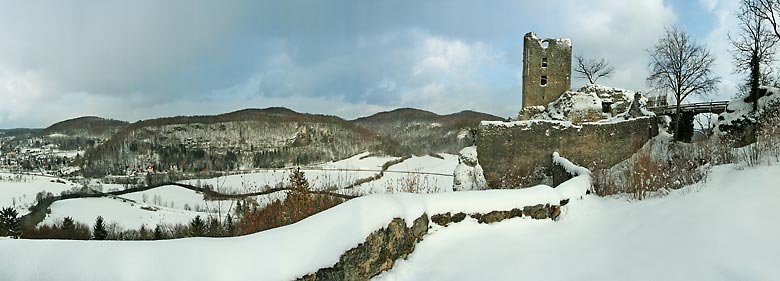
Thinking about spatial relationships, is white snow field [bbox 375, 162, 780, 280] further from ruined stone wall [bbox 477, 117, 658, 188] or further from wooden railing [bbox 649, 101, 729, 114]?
wooden railing [bbox 649, 101, 729, 114]

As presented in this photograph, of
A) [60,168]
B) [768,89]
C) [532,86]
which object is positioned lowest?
[60,168]

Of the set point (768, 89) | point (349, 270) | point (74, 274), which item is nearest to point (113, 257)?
point (74, 274)

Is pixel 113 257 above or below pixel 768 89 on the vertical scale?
below

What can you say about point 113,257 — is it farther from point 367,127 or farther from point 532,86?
point 367,127

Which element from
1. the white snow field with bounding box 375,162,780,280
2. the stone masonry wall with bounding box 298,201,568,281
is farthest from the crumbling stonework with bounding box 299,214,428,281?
the white snow field with bounding box 375,162,780,280

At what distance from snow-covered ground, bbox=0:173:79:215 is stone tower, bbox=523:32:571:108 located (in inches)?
3940

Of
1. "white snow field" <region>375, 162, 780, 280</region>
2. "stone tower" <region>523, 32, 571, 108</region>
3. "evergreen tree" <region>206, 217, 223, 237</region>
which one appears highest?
"stone tower" <region>523, 32, 571, 108</region>

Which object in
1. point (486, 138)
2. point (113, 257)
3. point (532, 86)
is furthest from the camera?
point (532, 86)

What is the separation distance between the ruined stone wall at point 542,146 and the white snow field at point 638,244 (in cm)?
833

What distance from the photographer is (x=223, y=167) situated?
117312 millimetres

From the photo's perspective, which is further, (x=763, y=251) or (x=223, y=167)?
(x=223, y=167)

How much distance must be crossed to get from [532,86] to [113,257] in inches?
890

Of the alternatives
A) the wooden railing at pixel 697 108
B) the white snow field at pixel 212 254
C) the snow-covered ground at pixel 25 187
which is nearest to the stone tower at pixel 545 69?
the wooden railing at pixel 697 108

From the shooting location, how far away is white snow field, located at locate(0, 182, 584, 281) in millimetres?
2234
